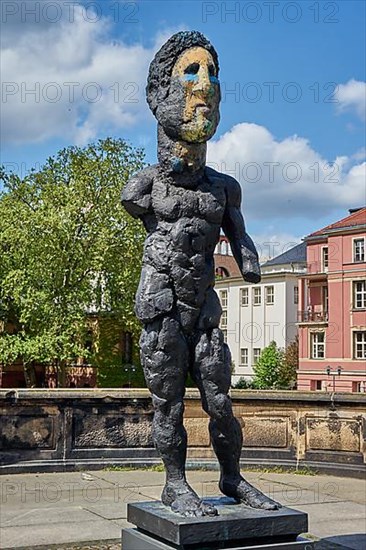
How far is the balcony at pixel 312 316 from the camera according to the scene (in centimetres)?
5678

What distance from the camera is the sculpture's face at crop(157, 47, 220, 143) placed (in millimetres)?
5234

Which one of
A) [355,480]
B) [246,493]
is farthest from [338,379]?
[246,493]

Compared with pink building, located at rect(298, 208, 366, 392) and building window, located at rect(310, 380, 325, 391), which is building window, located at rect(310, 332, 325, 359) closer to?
pink building, located at rect(298, 208, 366, 392)

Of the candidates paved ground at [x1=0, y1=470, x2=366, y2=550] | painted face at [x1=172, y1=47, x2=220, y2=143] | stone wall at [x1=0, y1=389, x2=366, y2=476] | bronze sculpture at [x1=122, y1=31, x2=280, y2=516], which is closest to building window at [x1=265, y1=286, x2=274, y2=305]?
stone wall at [x1=0, y1=389, x2=366, y2=476]

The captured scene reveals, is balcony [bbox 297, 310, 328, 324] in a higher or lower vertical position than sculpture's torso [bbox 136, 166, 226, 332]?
higher

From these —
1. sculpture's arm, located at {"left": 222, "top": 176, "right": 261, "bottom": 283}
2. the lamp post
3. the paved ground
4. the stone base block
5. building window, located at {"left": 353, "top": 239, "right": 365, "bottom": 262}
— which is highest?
building window, located at {"left": 353, "top": 239, "right": 365, "bottom": 262}

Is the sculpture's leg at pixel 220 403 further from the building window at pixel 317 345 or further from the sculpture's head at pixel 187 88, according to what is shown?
the building window at pixel 317 345

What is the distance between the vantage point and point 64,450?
36.4 feet

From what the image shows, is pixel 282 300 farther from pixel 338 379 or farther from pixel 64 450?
pixel 64 450

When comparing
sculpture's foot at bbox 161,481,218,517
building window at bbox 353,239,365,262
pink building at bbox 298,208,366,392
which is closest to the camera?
sculpture's foot at bbox 161,481,218,517

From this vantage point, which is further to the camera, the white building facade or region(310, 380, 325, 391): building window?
the white building facade

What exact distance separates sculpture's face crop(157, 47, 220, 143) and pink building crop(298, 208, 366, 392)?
46225 mm

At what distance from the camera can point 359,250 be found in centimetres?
Result: 5303

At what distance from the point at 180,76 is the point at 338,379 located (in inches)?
1921
